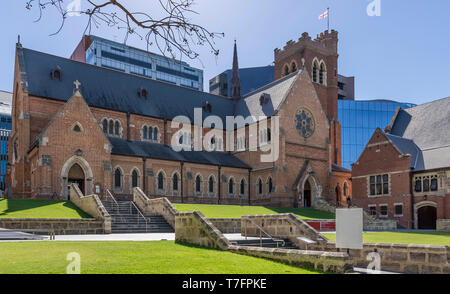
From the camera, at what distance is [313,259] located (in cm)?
1064

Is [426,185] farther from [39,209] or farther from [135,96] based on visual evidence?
[39,209]

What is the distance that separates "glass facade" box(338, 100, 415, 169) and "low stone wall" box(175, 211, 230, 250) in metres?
81.7

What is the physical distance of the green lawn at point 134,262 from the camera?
8688mm

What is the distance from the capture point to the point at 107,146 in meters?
34.5

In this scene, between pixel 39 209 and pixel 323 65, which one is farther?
pixel 323 65

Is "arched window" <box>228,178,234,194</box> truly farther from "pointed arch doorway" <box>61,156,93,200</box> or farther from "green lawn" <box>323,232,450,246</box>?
"green lawn" <box>323,232,450,246</box>

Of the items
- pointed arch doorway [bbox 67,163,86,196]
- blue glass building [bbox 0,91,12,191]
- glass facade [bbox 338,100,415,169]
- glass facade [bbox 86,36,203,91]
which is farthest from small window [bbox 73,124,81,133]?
glass facade [bbox 338,100,415,169]

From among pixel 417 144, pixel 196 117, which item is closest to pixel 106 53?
pixel 196 117

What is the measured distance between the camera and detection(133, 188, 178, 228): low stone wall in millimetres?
24375

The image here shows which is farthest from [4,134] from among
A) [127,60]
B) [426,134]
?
[426,134]

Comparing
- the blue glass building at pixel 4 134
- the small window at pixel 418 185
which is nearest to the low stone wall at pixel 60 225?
the small window at pixel 418 185

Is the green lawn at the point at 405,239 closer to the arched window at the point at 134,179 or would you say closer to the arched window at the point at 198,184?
the arched window at the point at 134,179

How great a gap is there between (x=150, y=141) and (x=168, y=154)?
335cm
